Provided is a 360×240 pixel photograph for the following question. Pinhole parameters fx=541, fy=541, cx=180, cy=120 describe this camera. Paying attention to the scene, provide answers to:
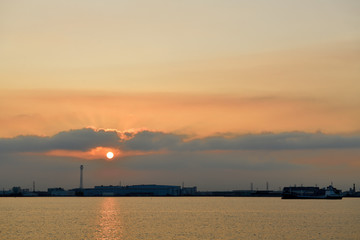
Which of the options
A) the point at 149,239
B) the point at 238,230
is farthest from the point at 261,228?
the point at 149,239

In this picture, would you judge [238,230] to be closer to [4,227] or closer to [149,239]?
[149,239]

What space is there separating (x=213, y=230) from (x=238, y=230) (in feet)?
15.4

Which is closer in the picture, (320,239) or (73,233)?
(320,239)

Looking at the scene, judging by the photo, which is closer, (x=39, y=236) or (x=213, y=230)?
(x=39, y=236)

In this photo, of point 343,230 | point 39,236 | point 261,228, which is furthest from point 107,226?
point 343,230

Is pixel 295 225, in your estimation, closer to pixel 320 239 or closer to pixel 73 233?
pixel 320 239

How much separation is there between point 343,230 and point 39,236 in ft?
183

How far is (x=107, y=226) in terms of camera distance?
112250mm

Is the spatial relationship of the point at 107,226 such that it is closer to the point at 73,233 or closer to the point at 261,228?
the point at 73,233

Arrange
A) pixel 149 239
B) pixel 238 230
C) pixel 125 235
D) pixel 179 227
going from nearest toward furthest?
pixel 149 239 → pixel 125 235 → pixel 238 230 → pixel 179 227

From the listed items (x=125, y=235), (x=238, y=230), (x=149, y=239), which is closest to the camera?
(x=149, y=239)

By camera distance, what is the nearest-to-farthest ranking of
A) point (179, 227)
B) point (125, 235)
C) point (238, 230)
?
point (125, 235), point (238, 230), point (179, 227)

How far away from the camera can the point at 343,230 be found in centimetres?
10231

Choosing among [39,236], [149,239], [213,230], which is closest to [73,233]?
[39,236]
